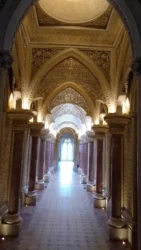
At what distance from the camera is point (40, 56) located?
7.69m

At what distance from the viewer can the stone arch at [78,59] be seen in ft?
24.9

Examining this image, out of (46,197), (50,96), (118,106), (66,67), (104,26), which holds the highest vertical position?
(104,26)

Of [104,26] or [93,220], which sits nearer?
[104,26]

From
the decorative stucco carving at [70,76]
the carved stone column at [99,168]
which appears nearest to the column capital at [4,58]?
the decorative stucco carving at [70,76]

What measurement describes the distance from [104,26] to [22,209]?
6.98m

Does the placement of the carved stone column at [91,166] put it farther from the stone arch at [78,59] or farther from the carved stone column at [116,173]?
the carved stone column at [116,173]

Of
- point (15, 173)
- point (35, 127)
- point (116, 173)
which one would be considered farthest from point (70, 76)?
point (15, 173)

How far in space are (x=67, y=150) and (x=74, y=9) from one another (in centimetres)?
3339

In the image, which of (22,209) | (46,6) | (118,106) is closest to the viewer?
(46,6)

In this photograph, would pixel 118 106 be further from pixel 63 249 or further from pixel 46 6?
pixel 63 249

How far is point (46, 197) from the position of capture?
37.1ft

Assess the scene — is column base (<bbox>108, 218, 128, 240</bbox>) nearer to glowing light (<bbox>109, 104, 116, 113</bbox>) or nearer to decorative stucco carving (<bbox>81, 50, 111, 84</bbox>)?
glowing light (<bbox>109, 104, 116, 113</bbox>)

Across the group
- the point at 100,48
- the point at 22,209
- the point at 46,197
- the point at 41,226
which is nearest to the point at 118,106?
the point at 100,48

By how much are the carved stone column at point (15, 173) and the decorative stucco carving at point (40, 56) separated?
1707mm
